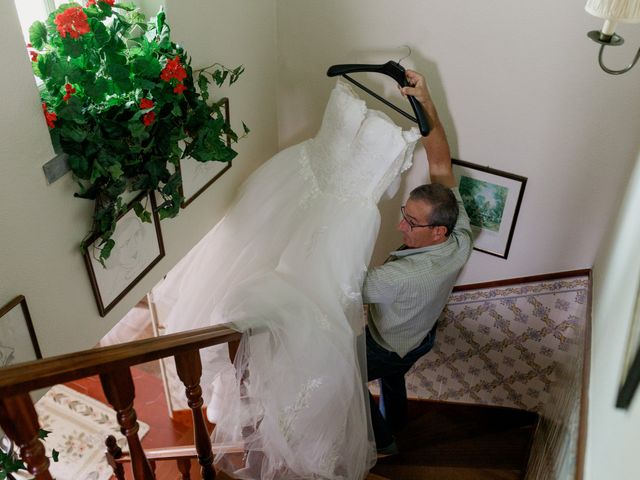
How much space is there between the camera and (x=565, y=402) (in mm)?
2299

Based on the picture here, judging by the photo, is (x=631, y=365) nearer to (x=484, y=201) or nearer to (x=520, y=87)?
(x=520, y=87)

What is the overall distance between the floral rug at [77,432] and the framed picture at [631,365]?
12.3ft

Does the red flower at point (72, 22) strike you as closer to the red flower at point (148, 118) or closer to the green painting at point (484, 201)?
the red flower at point (148, 118)

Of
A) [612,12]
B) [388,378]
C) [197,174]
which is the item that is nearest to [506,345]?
[388,378]

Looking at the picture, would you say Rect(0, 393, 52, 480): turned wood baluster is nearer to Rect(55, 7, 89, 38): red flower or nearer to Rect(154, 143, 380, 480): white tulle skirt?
Rect(154, 143, 380, 480): white tulle skirt

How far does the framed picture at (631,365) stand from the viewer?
3.25ft

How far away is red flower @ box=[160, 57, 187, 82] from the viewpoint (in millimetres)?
1901

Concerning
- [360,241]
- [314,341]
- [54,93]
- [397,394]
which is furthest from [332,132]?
[397,394]

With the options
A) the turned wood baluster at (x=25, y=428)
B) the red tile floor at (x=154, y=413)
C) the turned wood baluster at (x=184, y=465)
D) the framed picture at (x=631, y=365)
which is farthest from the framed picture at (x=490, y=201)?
the red tile floor at (x=154, y=413)

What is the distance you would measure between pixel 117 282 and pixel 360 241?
990mm

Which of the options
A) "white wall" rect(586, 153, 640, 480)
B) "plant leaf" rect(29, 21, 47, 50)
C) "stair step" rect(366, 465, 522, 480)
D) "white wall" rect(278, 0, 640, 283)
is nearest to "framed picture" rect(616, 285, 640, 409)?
"white wall" rect(586, 153, 640, 480)

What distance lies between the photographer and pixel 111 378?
1466 mm

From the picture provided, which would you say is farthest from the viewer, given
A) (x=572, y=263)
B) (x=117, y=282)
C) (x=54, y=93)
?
(x=572, y=263)

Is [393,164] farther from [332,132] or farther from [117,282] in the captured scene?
[117,282]
